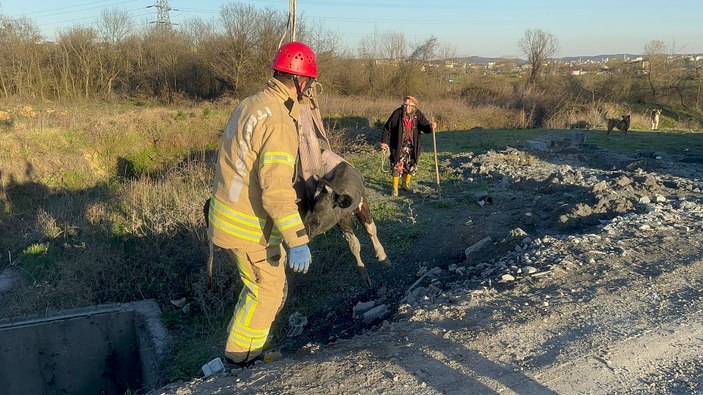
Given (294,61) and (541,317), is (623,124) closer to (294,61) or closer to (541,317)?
(541,317)

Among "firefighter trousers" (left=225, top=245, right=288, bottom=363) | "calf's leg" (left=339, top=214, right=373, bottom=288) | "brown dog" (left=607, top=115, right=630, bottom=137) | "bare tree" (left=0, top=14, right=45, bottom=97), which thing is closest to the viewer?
"firefighter trousers" (left=225, top=245, right=288, bottom=363)

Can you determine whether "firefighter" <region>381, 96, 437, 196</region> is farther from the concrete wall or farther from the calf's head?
the calf's head

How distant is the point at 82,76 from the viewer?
29406 mm

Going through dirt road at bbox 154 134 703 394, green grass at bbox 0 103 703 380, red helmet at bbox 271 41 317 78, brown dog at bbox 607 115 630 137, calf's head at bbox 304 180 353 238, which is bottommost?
green grass at bbox 0 103 703 380

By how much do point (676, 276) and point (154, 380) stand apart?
498 centimetres

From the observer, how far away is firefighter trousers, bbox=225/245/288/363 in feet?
12.7

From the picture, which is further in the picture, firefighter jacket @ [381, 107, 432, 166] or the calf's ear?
firefighter jacket @ [381, 107, 432, 166]

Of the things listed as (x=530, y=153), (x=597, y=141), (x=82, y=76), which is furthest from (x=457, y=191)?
(x=82, y=76)

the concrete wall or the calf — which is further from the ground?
the calf

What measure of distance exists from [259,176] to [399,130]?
5896 mm

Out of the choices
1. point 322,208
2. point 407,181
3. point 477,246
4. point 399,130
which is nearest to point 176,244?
point 399,130

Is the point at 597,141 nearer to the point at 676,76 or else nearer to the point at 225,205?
the point at 225,205

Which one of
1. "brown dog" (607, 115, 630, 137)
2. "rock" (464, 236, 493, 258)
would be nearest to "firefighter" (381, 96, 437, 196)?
"rock" (464, 236, 493, 258)

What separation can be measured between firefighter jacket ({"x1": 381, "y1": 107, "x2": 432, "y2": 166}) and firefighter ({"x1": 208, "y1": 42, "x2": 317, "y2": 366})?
532 centimetres
